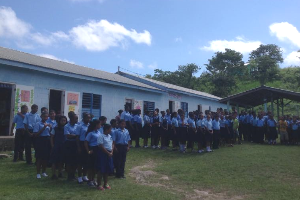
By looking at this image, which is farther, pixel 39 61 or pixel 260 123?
pixel 260 123

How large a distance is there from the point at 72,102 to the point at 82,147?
662 cm

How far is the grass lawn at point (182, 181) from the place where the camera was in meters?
5.07

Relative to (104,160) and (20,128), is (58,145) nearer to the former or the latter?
(104,160)

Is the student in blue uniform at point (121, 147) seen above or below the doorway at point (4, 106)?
below

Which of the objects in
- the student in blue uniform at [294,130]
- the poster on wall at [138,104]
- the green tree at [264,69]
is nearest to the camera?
the student in blue uniform at [294,130]

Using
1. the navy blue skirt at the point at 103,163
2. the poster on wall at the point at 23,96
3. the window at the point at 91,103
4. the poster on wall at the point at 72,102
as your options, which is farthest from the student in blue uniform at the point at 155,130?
the navy blue skirt at the point at 103,163

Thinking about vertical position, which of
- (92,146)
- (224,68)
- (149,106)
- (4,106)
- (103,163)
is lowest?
(103,163)

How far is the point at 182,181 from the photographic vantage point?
20.4 feet

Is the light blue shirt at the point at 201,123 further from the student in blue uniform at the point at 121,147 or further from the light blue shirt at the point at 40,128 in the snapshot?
the light blue shirt at the point at 40,128

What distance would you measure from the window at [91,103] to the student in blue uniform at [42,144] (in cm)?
620

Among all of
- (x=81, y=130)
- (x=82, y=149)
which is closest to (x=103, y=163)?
(x=82, y=149)

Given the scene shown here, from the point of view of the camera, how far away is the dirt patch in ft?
16.9

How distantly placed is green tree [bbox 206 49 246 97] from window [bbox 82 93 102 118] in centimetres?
2413

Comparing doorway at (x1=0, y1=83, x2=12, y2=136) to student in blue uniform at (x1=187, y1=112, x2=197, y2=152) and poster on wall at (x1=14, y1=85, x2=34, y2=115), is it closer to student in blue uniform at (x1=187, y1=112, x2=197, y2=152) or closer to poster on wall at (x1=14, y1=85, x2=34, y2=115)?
poster on wall at (x1=14, y1=85, x2=34, y2=115)
